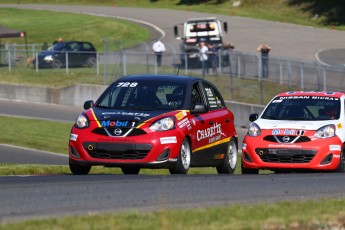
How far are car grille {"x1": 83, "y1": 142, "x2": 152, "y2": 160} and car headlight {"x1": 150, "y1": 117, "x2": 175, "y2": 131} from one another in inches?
11.7

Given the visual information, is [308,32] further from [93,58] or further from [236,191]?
[236,191]

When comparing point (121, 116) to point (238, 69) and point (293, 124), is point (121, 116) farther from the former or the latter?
point (238, 69)

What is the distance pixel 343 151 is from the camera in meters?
16.9

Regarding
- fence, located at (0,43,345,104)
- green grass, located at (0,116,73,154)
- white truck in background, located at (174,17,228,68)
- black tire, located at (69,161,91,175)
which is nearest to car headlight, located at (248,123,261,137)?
black tire, located at (69,161,91,175)

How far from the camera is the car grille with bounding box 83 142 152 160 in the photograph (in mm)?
14625

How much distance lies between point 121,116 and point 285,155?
317cm

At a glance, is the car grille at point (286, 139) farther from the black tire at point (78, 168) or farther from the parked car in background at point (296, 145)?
the black tire at point (78, 168)

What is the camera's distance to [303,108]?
1786 cm

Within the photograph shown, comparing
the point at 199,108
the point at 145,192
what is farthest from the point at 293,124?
the point at 145,192

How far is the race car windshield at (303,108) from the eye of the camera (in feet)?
57.7

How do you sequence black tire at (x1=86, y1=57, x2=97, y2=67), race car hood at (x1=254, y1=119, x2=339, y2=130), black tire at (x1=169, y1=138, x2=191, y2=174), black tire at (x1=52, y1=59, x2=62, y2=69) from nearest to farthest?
black tire at (x1=169, y1=138, x2=191, y2=174) < race car hood at (x1=254, y1=119, x2=339, y2=130) < black tire at (x1=86, y1=57, x2=97, y2=67) < black tire at (x1=52, y1=59, x2=62, y2=69)

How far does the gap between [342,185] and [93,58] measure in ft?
94.8

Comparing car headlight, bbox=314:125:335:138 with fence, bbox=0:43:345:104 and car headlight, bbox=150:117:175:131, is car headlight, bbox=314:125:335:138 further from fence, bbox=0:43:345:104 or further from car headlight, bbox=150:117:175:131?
fence, bbox=0:43:345:104

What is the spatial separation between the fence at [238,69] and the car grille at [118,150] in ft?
58.1
